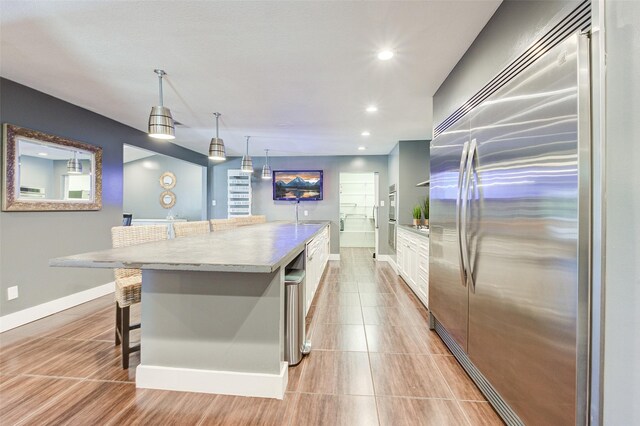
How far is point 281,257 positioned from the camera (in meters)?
1.58

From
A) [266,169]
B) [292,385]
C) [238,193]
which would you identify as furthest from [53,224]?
[238,193]

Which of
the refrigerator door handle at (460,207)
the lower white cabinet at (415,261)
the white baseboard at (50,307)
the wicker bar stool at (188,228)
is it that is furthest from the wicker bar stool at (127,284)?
the lower white cabinet at (415,261)

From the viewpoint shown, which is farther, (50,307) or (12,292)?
(50,307)

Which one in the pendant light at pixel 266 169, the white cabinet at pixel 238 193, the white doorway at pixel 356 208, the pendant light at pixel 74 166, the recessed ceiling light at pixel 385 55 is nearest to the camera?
the recessed ceiling light at pixel 385 55

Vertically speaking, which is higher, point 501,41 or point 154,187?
point 501,41

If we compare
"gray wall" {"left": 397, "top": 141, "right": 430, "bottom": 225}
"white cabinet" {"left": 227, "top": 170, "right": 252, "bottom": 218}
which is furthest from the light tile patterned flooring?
"white cabinet" {"left": 227, "top": 170, "right": 252, "bottom": 218}

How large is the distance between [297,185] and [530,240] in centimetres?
568

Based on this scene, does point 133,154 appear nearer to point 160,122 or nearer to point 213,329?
point 160,122

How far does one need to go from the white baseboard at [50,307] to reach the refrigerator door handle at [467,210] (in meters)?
4.25

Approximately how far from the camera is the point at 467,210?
1.80 meters

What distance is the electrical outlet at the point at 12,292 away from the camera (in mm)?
2771

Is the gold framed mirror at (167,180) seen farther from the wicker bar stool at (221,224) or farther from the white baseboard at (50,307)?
the wicker bar stool at (221,224)

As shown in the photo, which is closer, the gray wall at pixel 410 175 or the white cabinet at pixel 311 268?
the white cabinet at pixel 311 268

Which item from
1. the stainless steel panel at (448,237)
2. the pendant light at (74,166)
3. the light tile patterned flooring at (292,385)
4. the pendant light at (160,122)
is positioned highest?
the pendant light at (160,122)
